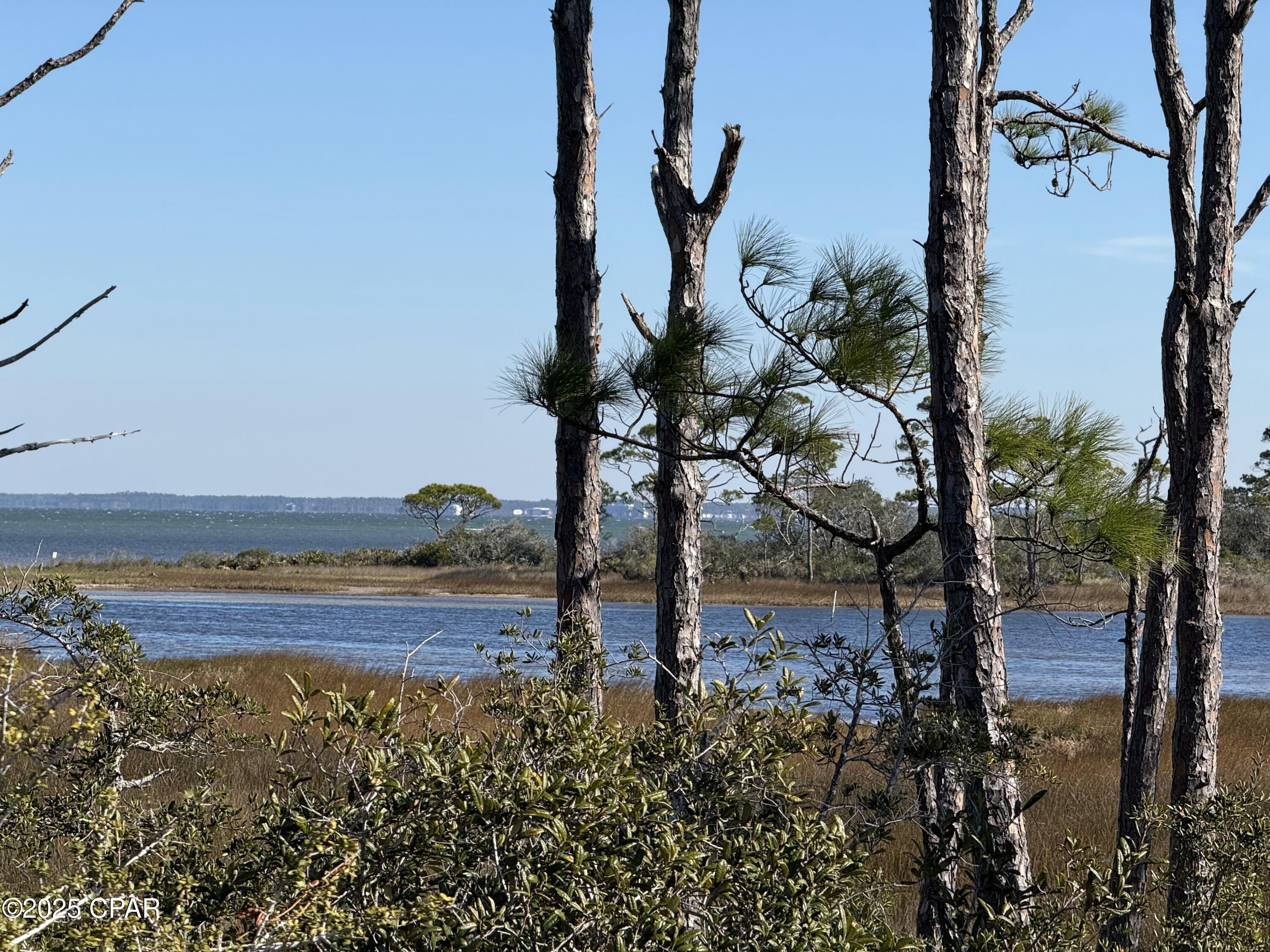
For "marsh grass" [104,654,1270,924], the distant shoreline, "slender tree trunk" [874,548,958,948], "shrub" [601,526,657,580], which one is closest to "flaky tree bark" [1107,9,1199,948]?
"marsh grass" [104,654,1270,924]

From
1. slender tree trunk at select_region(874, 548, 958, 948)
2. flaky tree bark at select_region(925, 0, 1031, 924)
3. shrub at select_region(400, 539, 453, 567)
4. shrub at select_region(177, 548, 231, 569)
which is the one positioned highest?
flaky tree bark at select_region(925, 0, 1031, 924)

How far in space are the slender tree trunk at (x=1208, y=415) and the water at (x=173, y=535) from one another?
46667 millimetres

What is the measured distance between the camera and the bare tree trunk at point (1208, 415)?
208 inches

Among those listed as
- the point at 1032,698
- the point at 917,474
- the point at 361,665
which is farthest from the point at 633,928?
the point at 1032,698

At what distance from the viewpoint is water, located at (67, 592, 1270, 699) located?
→ 2012 cm

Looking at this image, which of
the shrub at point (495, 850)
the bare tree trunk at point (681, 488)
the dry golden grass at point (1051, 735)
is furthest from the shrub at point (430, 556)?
the shrub at point (495, 850)

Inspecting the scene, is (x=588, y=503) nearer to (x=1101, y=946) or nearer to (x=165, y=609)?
(x=1101, y=946)

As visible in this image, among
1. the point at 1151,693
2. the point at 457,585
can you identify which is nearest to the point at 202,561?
the point at 457,585

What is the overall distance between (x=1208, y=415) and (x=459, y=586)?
3742 centimetres

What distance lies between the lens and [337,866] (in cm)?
180

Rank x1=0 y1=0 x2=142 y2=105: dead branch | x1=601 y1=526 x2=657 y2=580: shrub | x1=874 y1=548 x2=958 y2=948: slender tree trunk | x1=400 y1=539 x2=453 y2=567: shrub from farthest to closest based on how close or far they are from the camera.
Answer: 1. x1=400 y1=539 x2=453 y2=567: shrub
2. x1=601 y1=526 x2=657 y2=580: shrub
3. x1=874 y1=548 x2=958 y2=948: slender tree trunk
4. x1=0 y1=0 x2=142 y2=105: dead branch

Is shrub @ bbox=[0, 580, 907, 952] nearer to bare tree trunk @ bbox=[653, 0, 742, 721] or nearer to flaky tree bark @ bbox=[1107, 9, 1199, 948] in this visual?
flaky tree bark @ bbox=[1107, 9, 1199, 948]

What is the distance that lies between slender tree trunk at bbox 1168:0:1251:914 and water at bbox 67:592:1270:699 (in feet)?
32.8

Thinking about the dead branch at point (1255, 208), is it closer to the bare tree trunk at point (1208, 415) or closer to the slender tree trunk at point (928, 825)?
the bare tree trunk at point (1208, 415)
